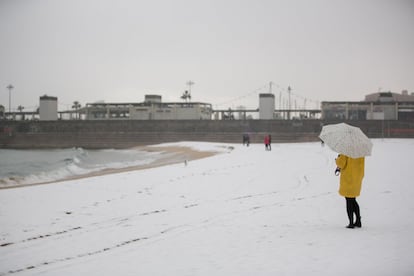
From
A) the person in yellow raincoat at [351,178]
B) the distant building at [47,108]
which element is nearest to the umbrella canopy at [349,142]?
the person in yellow raincoat at [351,178]

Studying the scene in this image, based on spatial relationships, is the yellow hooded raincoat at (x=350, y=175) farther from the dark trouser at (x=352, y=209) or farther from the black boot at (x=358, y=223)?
the black boot at (x=358, y=223)

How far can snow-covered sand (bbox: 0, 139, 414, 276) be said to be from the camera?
5148 mm

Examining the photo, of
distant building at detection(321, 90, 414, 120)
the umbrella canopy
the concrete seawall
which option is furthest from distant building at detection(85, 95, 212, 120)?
the umbrella canopy

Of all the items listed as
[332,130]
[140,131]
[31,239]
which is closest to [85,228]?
[31,239]

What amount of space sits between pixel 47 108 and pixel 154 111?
23.5 meters

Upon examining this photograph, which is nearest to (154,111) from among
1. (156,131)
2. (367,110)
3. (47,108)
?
(156,131)

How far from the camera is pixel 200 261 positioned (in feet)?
17.4

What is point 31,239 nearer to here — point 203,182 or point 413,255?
point 413,255

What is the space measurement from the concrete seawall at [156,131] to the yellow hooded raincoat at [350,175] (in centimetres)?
4839

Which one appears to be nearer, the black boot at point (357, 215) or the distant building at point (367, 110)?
the black boot at point (357, 215)

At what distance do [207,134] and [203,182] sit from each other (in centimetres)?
4585

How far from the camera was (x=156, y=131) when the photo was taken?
61562mm

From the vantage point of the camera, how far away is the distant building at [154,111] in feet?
240

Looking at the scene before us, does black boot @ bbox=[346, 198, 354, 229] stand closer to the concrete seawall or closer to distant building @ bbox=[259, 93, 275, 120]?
the concrete seawall
